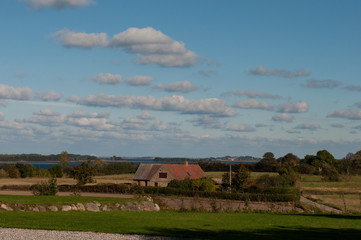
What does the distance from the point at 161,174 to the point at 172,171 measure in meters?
1.74

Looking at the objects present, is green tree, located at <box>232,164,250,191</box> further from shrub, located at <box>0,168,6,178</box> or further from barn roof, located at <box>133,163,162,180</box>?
shrub, located at <box>0,168,6,178</box>

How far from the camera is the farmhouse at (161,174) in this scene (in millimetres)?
67000

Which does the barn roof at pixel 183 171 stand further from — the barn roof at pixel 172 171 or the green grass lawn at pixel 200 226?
the green grass lawn at pixel 200 226

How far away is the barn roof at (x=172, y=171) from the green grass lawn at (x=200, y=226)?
44.3 metres

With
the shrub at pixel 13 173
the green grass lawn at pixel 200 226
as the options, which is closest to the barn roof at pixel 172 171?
the shrub at pixel 13 173

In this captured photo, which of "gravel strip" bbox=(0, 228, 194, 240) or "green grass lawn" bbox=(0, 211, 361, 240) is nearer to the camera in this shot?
"gravel strip" bbox=(0, 228, 194, 240)

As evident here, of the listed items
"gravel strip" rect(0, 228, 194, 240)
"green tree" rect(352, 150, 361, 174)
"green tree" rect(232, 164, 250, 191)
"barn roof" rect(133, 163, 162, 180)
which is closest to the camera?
"gravel strip" rect(0, 228, 194, 240)

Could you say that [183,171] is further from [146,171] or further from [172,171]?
[146,171]

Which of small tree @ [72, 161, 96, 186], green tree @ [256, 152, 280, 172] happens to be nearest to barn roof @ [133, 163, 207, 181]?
small tree @ [72, 161, 96, 186]

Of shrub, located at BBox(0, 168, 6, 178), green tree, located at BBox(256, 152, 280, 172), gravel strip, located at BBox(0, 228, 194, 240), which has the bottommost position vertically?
gravel strip, located at BBox(0, 228, 194, 240)

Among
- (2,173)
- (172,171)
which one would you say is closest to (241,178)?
(172,171)

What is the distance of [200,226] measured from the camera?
19.7m

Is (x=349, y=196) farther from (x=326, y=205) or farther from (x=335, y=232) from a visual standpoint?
(x=335, y=232)

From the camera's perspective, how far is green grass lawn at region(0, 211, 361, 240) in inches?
678
